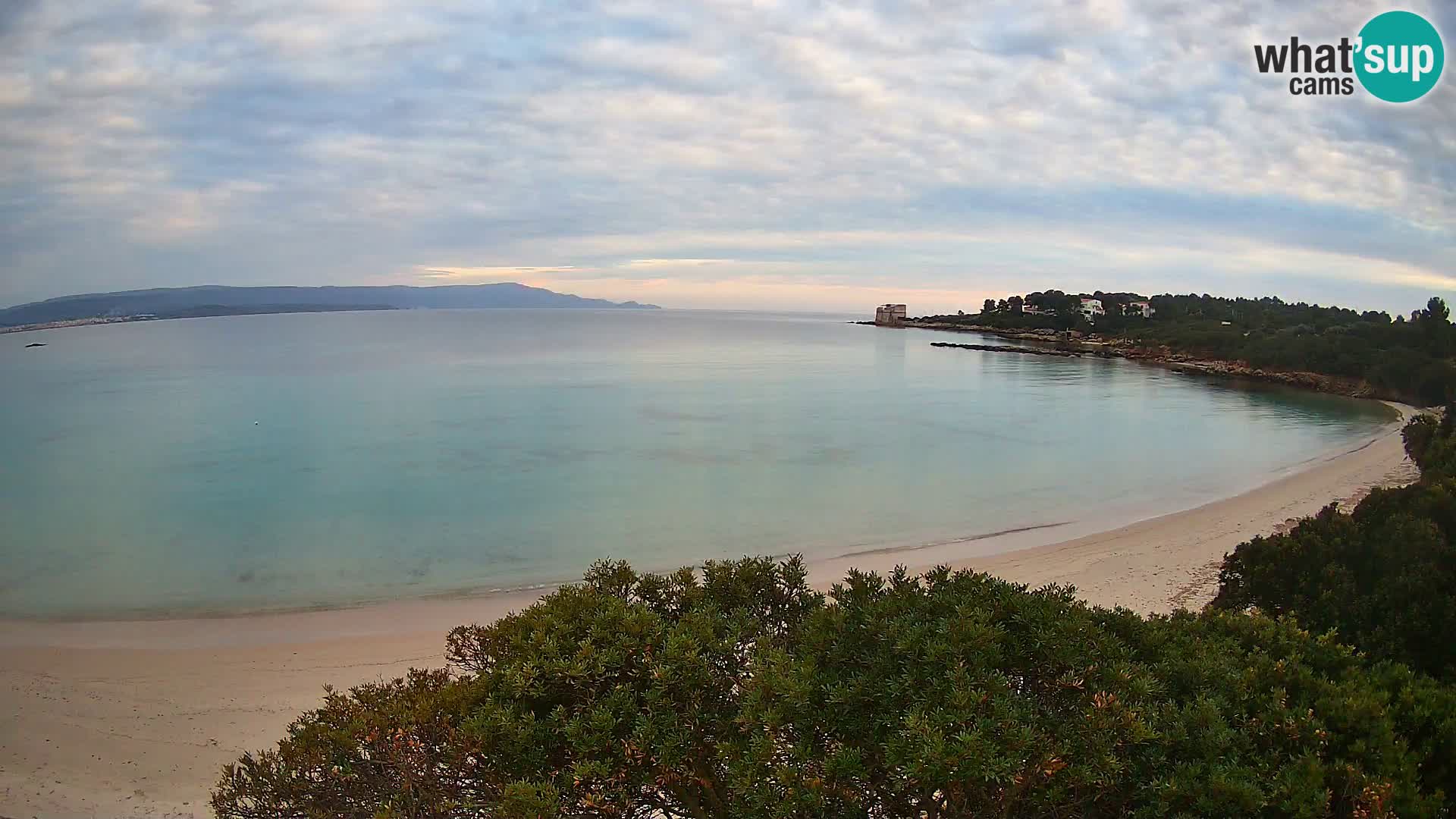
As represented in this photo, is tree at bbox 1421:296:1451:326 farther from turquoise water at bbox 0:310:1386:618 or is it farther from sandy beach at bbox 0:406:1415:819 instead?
sandy beach at bbox 0:406:1415:819

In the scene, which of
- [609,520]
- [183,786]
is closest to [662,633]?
[183,786]

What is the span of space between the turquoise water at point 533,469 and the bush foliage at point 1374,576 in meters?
9.69

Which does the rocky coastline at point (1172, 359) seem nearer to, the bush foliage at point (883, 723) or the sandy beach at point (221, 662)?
the sandy beach at point (221, 662)

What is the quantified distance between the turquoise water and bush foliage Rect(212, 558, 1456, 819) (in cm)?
1141

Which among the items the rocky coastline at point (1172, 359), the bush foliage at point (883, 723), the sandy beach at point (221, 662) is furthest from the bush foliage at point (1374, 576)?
the rocky coastline at point (1172, 359)

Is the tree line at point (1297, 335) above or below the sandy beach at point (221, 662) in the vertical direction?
above

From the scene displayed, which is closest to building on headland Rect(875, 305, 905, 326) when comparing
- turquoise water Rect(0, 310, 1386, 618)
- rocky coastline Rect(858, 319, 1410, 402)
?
rocky coastline Rect(858, 319, 1410, 402)

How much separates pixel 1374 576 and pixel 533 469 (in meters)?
21.9

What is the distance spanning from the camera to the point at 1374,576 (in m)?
6.73

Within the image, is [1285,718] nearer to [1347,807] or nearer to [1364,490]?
[1347,807]

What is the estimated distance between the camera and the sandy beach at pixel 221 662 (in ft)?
24.1

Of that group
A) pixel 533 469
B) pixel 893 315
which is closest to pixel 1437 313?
pixel 533 469

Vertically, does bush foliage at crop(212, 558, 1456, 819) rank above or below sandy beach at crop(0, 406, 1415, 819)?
above

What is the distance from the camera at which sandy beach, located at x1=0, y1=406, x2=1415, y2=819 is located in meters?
7.36
